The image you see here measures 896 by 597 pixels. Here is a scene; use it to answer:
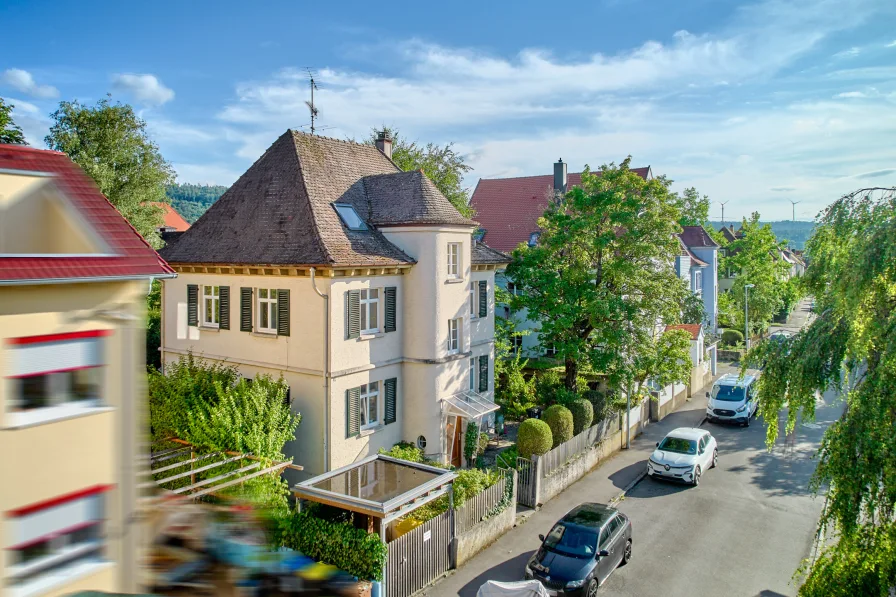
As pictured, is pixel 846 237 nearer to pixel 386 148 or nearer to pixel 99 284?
pixel 99 284

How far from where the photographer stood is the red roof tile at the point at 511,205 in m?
40.7

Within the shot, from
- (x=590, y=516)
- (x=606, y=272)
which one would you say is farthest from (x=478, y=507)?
(x=606, y=272)

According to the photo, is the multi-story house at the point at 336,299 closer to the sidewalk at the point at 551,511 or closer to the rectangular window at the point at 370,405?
the rectangular window at the point at 370,405

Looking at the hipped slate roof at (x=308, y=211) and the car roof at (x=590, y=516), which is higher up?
the hipped slate roof at (x=308, y=211)

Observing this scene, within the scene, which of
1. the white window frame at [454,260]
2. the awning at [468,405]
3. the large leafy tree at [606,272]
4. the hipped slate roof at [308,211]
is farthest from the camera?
the large leafy tree at [606,272]

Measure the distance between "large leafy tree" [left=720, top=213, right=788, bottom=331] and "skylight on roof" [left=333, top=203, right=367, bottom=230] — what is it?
42283 mm

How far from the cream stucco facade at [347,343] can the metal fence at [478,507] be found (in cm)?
384

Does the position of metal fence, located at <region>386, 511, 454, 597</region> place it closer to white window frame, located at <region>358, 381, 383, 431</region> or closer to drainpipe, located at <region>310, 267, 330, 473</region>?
drainpipe, located at <region>310, 267, 330, 473</region>

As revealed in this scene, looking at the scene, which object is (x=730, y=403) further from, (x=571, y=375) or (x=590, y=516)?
(x=590, y=516)

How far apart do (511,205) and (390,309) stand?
24.1 meters

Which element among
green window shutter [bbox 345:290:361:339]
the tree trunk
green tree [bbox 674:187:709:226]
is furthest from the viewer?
green tree [bbox 674:187:709:226]

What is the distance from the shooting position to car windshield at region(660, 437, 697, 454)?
75.3 ft

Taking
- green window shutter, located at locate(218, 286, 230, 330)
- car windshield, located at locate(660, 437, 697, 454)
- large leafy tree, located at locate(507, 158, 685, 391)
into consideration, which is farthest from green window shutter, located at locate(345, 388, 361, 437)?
car windshield, located at locate(660, 437, 697, 454)

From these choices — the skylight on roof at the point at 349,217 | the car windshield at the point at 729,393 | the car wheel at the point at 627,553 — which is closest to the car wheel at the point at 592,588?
the car wheel at the point at 627,553
